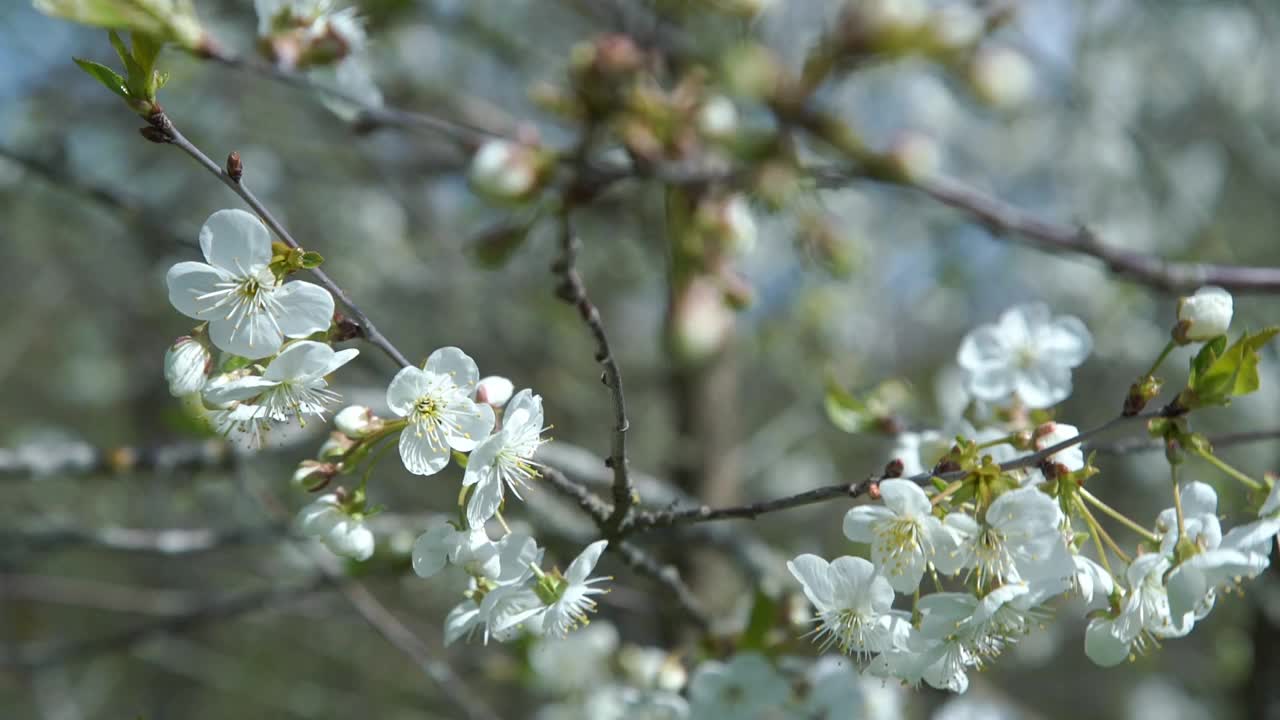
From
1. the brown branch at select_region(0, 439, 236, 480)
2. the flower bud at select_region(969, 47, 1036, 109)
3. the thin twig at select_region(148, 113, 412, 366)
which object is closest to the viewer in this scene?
the thin twig at select_region(148, 113, 412, 366)

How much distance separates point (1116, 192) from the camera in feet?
15.6

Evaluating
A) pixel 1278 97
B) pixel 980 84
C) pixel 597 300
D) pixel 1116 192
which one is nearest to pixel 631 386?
pixel 597 300

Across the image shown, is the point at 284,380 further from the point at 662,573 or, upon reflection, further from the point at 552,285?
the point at 552,285

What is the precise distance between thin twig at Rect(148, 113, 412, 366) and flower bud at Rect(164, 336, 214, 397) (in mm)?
144

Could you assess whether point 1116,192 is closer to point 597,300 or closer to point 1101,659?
point 597,300

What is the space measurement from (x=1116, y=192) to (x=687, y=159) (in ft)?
12.3

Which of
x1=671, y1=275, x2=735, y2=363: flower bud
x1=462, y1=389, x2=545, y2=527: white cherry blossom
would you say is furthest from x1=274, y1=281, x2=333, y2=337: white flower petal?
x1=671, y1=275, x2=735, y2=363: flower bud

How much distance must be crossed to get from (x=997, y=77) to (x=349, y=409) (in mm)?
1781

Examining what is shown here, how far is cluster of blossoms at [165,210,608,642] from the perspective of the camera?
93 cm

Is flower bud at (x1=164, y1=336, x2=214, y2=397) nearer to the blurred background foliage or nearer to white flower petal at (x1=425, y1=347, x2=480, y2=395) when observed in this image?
white flower petal at (x1=425, y1=347, x2=480, y2=395)

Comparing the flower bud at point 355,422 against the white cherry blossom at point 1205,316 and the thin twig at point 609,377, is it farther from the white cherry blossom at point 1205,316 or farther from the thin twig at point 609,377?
the white cherry blossom at point 1205,316

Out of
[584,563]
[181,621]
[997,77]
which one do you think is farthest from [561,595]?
[997,77]

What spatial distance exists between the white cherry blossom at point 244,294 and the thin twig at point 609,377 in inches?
10.3

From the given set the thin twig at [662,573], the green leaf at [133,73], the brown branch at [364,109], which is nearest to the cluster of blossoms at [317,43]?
the brown branch at [364,109]
